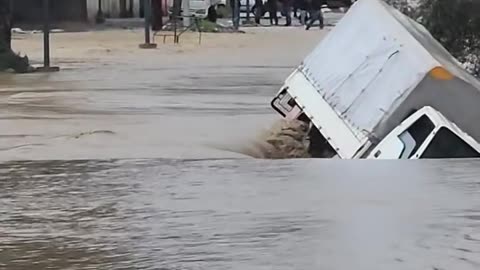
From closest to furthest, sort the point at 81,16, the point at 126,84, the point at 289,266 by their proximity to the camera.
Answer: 1. the point at 289,266
2. the point at 126,84
3. the point at 81,16

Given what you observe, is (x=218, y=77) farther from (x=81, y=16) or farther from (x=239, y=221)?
(x=81, y=16)

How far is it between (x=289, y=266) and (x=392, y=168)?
255 cm

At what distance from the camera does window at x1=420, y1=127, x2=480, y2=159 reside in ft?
28.5

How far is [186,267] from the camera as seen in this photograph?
3.73 metres

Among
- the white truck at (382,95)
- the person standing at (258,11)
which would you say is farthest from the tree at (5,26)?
the person standing at (258,11)

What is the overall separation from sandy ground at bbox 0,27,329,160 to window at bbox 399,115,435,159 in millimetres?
1888

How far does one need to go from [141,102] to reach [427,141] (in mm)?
7204

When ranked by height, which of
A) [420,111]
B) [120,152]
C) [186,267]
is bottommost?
[120,152]

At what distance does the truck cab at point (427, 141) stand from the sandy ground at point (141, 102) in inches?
69.5

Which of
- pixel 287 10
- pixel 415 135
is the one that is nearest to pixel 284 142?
pixel 415 135

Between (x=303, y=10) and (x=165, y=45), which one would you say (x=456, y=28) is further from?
(x=303, y=10)

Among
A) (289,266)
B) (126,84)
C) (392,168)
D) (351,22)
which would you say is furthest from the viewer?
(126,84)

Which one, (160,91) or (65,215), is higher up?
(65,215)

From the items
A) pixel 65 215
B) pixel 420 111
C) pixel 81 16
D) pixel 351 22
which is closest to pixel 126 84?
pixel 351 22
